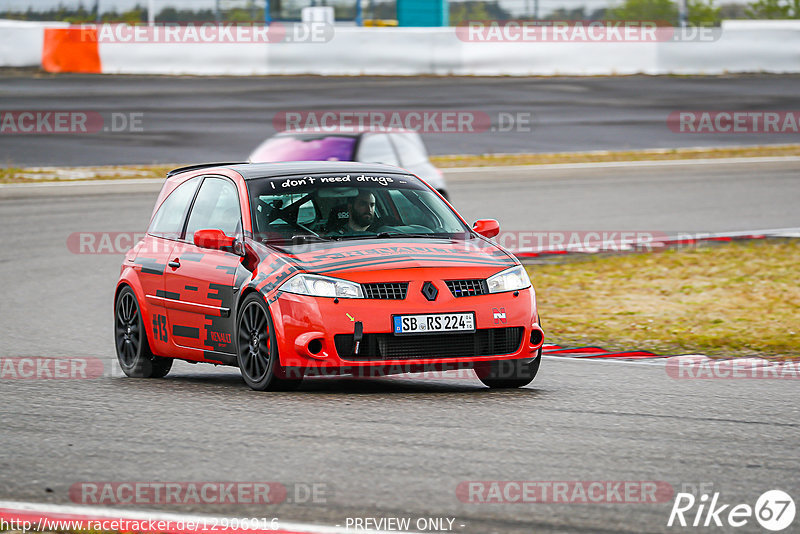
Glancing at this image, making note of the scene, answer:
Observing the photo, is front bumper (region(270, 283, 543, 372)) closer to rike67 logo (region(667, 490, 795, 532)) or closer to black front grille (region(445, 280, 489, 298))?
black front grille (region(445, 280, 489, 298))

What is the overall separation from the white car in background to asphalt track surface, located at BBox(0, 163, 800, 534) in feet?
22.9

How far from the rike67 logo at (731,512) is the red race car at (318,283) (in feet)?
8.59

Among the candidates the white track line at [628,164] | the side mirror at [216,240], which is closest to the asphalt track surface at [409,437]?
the side mirror at [216,240]

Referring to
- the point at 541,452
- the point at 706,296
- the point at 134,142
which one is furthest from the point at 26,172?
the point at 541,452

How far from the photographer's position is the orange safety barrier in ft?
118

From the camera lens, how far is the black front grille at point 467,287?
7.91 meters

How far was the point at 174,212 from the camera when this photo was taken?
9.59m

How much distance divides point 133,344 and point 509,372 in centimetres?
287

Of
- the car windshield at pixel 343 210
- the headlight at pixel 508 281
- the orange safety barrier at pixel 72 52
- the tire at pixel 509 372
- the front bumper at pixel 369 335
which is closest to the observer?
the front bumper at pixel 369 335

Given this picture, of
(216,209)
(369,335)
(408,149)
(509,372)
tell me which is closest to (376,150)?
(408,149)

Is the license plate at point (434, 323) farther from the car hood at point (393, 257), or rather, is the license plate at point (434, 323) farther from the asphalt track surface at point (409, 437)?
the asphalt track surface at point (409, 437)

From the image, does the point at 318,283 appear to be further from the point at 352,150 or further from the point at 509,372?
the point at 352,150

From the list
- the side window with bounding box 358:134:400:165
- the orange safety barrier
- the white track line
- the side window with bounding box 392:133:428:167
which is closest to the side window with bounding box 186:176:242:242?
the side window with bounding box 358:134:400:165

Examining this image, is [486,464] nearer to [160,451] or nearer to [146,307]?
[160,451]
